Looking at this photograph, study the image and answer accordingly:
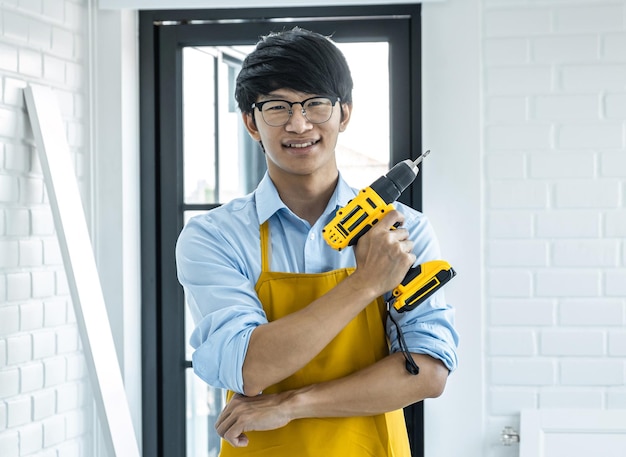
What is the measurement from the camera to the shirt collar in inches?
66.4

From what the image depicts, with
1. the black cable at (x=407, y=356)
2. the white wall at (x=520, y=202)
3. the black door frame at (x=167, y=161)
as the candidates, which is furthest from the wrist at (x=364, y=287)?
the black door frame at (x=167, y=161)

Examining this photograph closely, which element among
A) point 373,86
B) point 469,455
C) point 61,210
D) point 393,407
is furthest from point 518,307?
point 61,210

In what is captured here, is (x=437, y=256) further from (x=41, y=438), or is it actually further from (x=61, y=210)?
(x=41, y=438)

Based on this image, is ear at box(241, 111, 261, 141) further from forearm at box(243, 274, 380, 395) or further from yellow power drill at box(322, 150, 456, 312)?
forearm at box(243, 274, 380, 395)

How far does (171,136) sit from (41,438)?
102cm

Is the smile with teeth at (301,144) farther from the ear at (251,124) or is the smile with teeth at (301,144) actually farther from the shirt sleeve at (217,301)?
the shirt sleeve at (217,301)

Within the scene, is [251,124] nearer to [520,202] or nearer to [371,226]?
[371,226]

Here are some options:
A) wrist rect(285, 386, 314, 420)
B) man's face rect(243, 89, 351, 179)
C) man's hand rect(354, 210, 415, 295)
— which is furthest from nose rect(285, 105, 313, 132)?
wrist rect(285, 386, 314, 420)

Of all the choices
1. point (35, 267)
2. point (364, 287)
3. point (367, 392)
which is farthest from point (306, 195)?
point (35, 267)

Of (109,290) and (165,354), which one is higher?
(109,290)

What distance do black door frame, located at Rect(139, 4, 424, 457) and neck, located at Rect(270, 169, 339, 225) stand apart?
935 millimetres

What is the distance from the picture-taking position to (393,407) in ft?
5.28

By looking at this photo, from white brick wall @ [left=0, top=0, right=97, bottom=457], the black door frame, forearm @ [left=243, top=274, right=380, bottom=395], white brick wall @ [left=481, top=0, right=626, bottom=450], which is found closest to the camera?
forearm @ [left=243, top=274, right=380, bottom=395]

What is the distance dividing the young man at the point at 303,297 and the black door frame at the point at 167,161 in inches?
38.8
